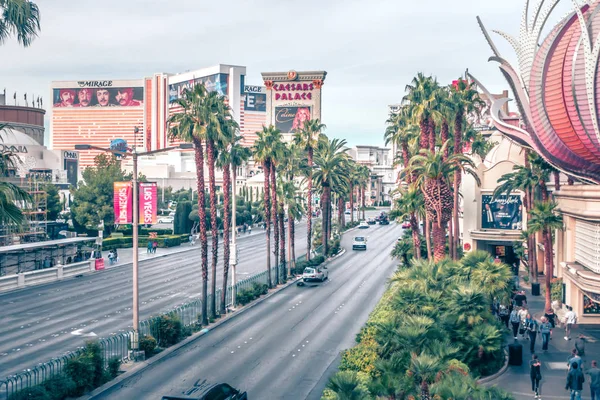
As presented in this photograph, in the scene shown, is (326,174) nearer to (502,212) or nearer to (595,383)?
(502,212)

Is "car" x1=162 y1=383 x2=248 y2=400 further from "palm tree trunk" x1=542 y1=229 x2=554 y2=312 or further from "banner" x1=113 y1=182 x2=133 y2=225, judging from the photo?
"palm tree trunk" x1=542 y1=229 x2=554 y2=312

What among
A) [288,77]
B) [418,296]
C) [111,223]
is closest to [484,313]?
[418,296]

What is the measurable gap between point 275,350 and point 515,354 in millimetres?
10805

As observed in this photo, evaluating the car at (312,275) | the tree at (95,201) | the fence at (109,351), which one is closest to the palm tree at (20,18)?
the fence at (109,351)

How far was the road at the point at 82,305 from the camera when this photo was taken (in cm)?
3183

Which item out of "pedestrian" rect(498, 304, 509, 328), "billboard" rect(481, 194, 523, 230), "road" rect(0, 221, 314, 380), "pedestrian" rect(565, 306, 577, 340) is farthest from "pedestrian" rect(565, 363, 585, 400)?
"billboard" rect(481, 194, 523, 230)

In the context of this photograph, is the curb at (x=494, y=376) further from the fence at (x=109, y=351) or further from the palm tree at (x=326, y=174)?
the palm tree at (x=326, y=174)

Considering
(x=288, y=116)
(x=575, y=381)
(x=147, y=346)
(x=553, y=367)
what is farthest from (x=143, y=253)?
(x=288, y=116)

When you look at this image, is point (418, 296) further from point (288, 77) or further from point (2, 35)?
point (288, 77)

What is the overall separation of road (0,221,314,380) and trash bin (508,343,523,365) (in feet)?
65.4

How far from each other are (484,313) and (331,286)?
25010 millimetres

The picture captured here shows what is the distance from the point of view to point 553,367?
2775 centimetres

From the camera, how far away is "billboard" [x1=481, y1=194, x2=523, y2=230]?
59.2 m

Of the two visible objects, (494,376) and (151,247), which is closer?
(494,376)
